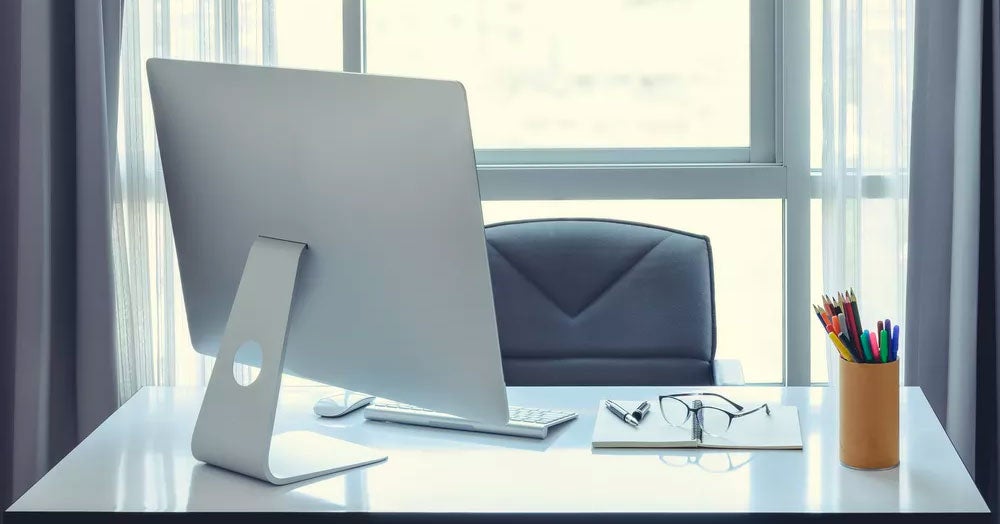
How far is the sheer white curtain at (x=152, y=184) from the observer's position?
257 centimetres

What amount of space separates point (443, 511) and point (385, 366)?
0.67 feet

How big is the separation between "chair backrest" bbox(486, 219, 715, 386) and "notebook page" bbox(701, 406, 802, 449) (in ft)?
1.50

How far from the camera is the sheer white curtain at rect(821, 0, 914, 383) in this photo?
8.20ft

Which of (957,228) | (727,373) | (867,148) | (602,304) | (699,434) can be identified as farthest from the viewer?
(867,148)

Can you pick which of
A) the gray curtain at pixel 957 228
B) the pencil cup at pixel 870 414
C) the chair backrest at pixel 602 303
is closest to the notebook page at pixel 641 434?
the pencil cup at pixel 870 414

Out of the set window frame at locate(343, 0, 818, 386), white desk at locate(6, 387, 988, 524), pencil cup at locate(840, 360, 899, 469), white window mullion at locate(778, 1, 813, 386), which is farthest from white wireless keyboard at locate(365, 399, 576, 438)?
white window mullion at locate(778, 1, 813, 386)

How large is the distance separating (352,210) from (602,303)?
2.90 ft

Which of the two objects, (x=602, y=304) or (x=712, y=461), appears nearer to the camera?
(x=712, y=461)

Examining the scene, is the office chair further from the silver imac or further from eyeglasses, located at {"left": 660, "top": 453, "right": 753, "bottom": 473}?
the silver imac

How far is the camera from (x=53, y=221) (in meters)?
2.54

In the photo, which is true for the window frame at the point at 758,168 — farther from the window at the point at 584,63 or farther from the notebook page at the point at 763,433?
the notebook page at the point at 763,433

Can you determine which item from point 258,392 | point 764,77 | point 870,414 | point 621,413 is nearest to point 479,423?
point 621,413

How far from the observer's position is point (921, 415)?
1.42m

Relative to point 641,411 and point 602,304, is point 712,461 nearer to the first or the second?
point 641,411
